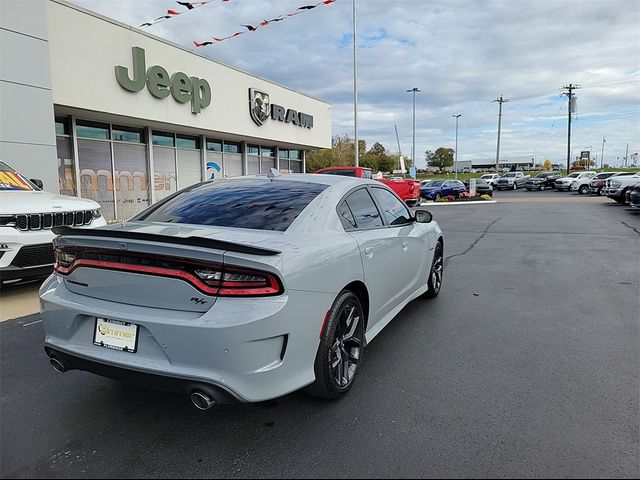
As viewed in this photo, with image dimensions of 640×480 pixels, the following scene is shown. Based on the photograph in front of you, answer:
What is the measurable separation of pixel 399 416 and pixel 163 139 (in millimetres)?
15167

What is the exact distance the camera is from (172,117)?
14414 millimetres

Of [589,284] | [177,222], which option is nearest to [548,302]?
[589,284]

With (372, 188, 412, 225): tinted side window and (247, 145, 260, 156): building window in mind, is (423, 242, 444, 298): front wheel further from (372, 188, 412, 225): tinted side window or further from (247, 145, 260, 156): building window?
(247, 145, 260, 156): building window

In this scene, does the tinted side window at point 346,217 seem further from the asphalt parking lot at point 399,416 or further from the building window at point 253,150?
the building window at point 253,150

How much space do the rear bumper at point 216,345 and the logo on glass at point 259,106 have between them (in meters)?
16.6

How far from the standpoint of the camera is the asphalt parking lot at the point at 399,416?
7.84 feet

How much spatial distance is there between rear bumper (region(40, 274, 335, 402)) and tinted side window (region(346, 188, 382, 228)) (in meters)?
1.18

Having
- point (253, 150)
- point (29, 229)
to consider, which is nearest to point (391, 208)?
point (29, 229)

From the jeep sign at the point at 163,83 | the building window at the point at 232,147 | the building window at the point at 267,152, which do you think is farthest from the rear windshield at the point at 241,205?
the building window at the point at 267,152

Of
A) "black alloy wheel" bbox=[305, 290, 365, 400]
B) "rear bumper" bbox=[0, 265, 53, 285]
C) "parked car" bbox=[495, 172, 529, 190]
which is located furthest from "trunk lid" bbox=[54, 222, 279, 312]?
"parked car" bbox=[495, 172, 529, 190]

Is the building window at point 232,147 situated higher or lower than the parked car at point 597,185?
higher

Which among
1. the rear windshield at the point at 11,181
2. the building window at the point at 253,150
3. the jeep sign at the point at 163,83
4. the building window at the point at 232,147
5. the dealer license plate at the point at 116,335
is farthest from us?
the building window at the point at 253,150

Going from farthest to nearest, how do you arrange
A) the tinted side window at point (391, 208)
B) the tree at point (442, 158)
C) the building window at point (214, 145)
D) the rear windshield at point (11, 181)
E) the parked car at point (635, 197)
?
the tree at point (442, 158)
the building window at point (214, 145)
the parked car at point (635, 197)
the rear windshield at point (11, 181)
the tinted side window at point (391, 208)

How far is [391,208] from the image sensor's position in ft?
14.7
